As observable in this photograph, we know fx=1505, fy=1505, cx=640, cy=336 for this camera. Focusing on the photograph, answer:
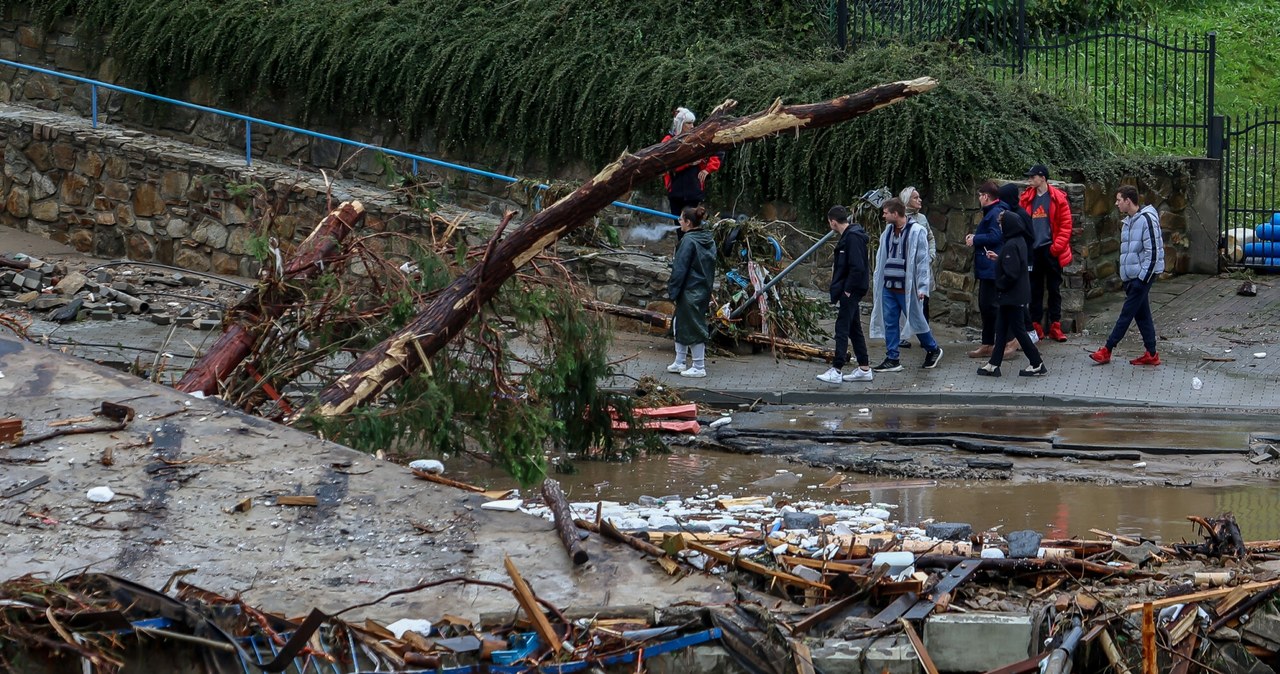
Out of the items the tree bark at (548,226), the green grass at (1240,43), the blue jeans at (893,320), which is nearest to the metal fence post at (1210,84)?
the green grass at (1240,43)

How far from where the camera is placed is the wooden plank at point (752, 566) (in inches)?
229

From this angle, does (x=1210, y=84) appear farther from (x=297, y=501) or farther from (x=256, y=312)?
(x=297, y=501)

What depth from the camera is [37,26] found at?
758 inches

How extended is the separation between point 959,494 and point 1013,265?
12.5 feet

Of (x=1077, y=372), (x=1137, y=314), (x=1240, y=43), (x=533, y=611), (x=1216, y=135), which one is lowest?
(x=1077, y=372)

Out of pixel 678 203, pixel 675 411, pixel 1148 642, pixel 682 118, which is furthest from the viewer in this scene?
pixel 678 203

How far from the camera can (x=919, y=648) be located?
5398 mm

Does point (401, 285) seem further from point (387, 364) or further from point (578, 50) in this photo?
point (578, 50)

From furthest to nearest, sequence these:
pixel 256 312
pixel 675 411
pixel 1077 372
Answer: pixel 1077 372 < pixel 675 411 < pixel 256 312

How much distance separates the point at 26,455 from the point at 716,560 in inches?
126

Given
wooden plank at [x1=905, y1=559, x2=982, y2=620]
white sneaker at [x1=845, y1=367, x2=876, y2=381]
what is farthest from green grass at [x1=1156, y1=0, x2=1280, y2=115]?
wooden plank at [x1=905, y1=559, x2=982, y2=620]

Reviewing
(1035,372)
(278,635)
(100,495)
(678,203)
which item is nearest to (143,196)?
(678,203)

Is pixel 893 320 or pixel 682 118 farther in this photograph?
pixel 682 118

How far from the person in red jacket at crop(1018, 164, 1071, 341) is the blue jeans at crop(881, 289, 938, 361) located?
136 cm
